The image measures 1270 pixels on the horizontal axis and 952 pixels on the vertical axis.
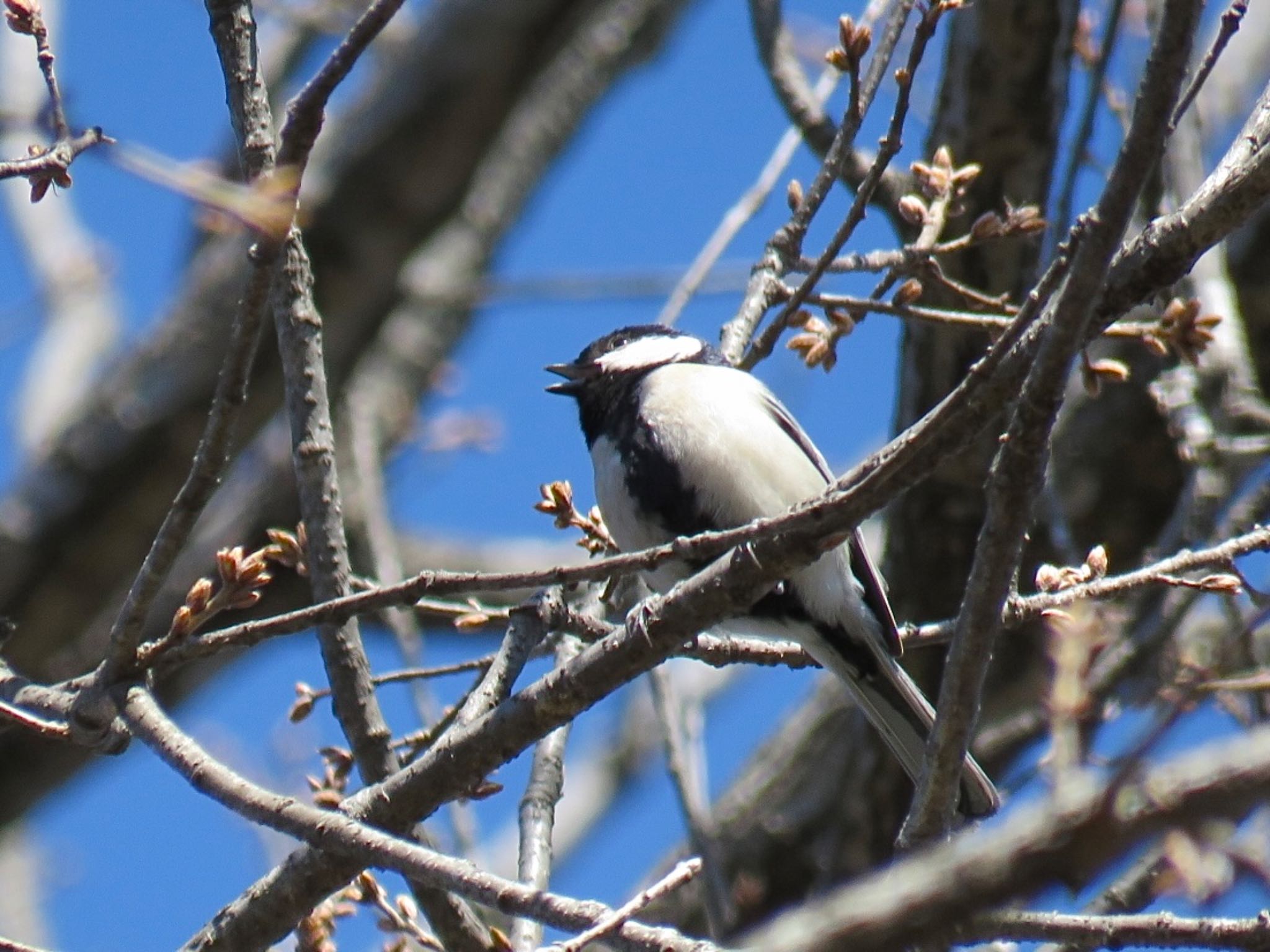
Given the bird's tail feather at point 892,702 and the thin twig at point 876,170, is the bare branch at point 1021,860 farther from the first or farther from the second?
the bird's tail feather at point 892,702

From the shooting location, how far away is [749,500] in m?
3.58

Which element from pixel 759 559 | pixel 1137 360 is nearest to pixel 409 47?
pixel 1137 360

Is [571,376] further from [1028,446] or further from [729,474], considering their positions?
[1028,446]

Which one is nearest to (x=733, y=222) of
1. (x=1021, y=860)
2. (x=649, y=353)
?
(x=649, y=353)

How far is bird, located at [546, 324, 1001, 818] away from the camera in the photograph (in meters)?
3.49

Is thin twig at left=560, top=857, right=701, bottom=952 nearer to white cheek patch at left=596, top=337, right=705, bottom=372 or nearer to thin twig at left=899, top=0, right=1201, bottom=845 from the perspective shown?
thin twig at left=899, top=0, right=1201, bottom=845

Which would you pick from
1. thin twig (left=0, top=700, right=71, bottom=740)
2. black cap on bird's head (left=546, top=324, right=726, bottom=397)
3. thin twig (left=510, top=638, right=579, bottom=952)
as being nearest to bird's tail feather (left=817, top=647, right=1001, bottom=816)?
thin twig (left=510, top=638, right=579, bottom=952)

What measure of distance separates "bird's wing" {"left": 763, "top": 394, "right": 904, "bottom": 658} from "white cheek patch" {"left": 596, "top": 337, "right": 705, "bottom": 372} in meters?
0.46

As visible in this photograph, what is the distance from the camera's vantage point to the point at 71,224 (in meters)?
10.2

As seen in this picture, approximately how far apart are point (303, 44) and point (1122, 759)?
319 inches

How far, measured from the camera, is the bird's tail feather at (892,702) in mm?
3480

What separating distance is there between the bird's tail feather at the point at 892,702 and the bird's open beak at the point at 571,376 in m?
1.25

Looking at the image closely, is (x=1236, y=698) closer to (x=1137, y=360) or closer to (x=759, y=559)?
(x=1137, y=360)

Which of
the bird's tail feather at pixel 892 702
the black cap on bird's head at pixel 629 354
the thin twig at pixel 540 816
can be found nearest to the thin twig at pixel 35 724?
the thin twig at pixel 540 816
